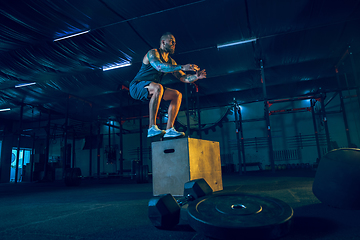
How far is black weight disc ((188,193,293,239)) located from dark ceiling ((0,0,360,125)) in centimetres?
379

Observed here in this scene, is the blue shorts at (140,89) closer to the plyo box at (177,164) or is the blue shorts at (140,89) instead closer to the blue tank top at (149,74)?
the blue tank top at (149,74)

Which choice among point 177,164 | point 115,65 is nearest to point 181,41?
point 115,65

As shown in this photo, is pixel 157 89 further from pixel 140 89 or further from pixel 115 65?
pixel 115 65

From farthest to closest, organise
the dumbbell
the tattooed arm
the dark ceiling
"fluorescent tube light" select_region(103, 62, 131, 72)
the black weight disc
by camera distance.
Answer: "fluorescent tube light" select_region(103, 62, 131, 72)
the dark ceiling
the tattooed arm
the dumbbell
the black weight disc

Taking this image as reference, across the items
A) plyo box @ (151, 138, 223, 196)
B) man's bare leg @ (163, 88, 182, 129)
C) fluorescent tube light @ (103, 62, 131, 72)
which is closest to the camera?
plyo box @ (151, 138, 223, 196)

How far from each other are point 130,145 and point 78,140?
3541 mm

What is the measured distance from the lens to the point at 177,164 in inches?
73.7

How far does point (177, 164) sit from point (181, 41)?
12.1 feet

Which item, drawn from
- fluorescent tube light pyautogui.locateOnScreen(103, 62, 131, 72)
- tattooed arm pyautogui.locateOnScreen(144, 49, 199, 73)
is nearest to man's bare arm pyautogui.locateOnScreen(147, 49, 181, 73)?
tattooed arm pyautogui.locateOnScreen(144, 49, 199, 73)

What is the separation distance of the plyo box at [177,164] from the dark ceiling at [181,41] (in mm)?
2977

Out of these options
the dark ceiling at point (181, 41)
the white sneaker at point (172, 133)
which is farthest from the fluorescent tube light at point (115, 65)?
the white sneaker at point (172, 133)

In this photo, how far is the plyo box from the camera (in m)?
1.82

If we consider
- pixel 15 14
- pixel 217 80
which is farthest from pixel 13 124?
pixel 217 80

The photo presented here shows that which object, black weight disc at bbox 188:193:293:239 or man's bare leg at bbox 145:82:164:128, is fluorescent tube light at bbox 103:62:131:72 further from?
black weight disc at bbox 188:193:293:239
